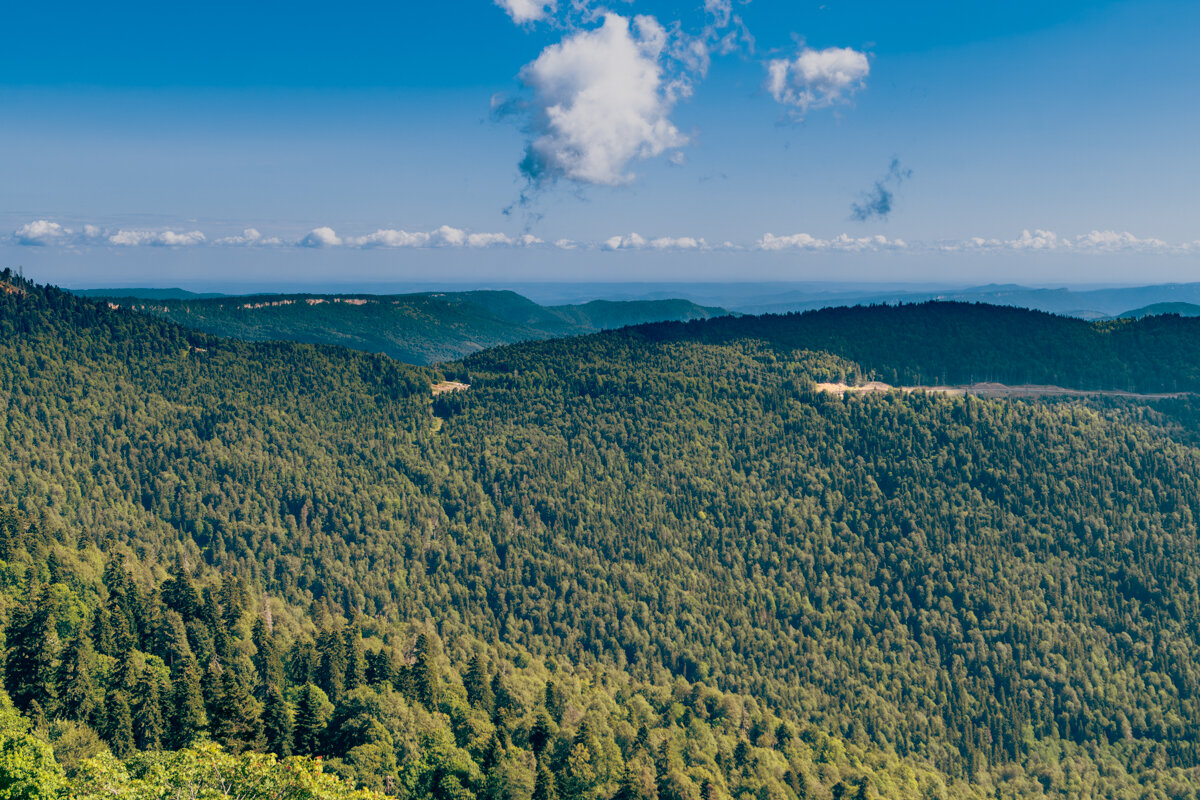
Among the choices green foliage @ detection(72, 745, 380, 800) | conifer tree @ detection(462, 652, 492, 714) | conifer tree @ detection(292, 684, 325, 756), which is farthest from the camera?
conifer tree @ detection(462, 652, 492, 714)

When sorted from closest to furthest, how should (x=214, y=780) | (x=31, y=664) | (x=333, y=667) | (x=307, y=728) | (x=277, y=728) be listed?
(x=214, y=780)
(x=277, y=728)
(x=31, y=664)
(x=307, y=728)
(x=333, y=667)

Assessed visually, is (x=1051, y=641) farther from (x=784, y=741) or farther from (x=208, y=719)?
(x=208, y=719)

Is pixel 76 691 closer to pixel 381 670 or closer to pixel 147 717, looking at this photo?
pixel 147 717

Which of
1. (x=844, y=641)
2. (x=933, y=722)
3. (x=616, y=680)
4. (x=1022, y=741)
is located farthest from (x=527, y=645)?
(x=1022, y=741)

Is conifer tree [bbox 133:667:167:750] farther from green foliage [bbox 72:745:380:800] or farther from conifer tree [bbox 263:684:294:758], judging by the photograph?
green foliage [bbox 72:745:380:800]

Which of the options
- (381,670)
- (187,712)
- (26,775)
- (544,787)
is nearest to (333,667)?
(381,670)

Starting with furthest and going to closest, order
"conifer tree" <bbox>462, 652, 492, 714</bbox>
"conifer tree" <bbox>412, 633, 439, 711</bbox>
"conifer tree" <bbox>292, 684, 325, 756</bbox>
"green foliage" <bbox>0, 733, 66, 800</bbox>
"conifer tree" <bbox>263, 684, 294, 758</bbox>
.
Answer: "conifer tree" <bbox>462, 652, 492, 714</bbox>
"conifer tree" <bbox>412, 633, 439, 711</bbox>
"conifer tree" <bbox>292, 684, 325, 756</bbox>
"conifer tree" <bbox>263, 684, 294, 758</bbox>
"green foliage" <bbox>0, 733, 66, 800</bbox>

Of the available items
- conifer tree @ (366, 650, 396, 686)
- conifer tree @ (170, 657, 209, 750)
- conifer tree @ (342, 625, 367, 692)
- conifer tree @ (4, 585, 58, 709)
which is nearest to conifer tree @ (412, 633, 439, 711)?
conifer tree @ (366, 650, 396, 686)

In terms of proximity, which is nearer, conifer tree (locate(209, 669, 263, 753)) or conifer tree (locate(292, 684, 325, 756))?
conifer tree (locate(209, 669, 263, 753))

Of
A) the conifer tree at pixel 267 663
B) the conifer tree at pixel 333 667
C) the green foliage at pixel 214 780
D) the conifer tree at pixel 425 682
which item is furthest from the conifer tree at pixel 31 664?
the conifer tree at pixel 425 682

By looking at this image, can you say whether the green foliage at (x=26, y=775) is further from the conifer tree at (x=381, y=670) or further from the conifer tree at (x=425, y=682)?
the conifer tree at (x=425, y=682)

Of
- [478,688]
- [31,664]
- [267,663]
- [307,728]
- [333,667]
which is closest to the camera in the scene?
[31,664]
